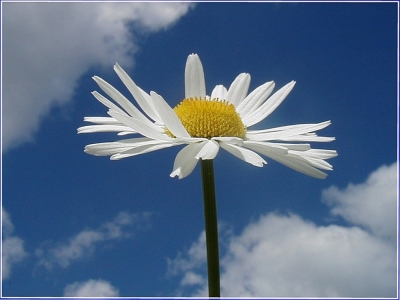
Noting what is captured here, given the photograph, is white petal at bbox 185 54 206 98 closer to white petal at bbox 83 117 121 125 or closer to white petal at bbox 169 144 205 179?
white petal at bbox 83 117 121 125

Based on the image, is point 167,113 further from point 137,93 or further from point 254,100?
point 254,100

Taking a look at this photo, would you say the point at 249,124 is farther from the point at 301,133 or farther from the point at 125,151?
the point at 125,151

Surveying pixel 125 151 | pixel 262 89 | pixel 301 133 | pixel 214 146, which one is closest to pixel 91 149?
pixel 125 151

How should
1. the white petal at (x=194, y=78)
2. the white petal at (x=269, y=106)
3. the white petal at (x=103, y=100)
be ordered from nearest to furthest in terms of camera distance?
the white petal at (x=103, y=100)
the white petal at (x=269, y=106)
the white petal at (x=194, y=78)

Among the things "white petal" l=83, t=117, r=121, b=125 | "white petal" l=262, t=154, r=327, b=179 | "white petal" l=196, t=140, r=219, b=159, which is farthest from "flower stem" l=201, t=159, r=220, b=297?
"white petal" l=83, t=117, r=121, b=125

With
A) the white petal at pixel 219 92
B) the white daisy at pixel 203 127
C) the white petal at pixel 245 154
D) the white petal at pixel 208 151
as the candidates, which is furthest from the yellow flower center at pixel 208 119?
the white petal at pixel 219 92

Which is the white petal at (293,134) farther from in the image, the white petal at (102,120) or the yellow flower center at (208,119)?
the white petal at (102,120)
